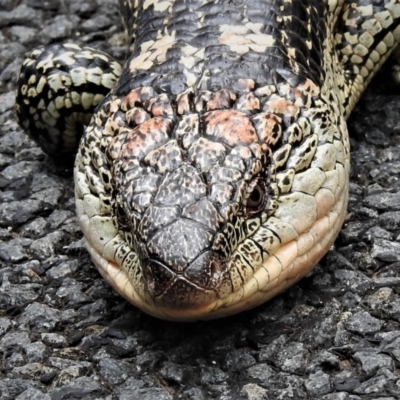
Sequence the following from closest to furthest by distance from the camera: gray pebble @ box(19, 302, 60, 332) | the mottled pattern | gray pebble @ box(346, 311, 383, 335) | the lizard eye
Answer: the mottled pattern
the lizard eye
gray pebble @ box(346, 311, 383, 335)
gray pebble @ box(19, 302, 60, 332)

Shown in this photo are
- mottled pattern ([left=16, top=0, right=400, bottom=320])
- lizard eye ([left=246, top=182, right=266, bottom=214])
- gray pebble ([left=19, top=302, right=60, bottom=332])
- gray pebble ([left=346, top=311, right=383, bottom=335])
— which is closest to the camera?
mottled pattern ([left=16, top=0, right=400, bottom=320])

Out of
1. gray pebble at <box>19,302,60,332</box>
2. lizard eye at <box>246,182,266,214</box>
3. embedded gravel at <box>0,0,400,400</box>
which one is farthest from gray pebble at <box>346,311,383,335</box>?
gray pebble at <box>19,302,60,332</box>

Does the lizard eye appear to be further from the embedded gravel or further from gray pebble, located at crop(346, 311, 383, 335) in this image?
gray pebble, located at crop(346, 311, 383, 335)

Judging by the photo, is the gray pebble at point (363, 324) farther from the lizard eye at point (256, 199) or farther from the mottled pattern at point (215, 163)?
the lizard eye at point (256, 199)

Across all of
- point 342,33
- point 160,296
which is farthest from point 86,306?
point 342,33

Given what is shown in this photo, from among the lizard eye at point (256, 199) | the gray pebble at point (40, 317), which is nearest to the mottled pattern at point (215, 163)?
the lizard eye at point (256, 199)

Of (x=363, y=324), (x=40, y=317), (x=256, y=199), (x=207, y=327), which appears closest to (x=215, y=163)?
(x=256, y=199)

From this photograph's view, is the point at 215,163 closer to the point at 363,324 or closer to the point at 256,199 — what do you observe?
the point at 256,199
